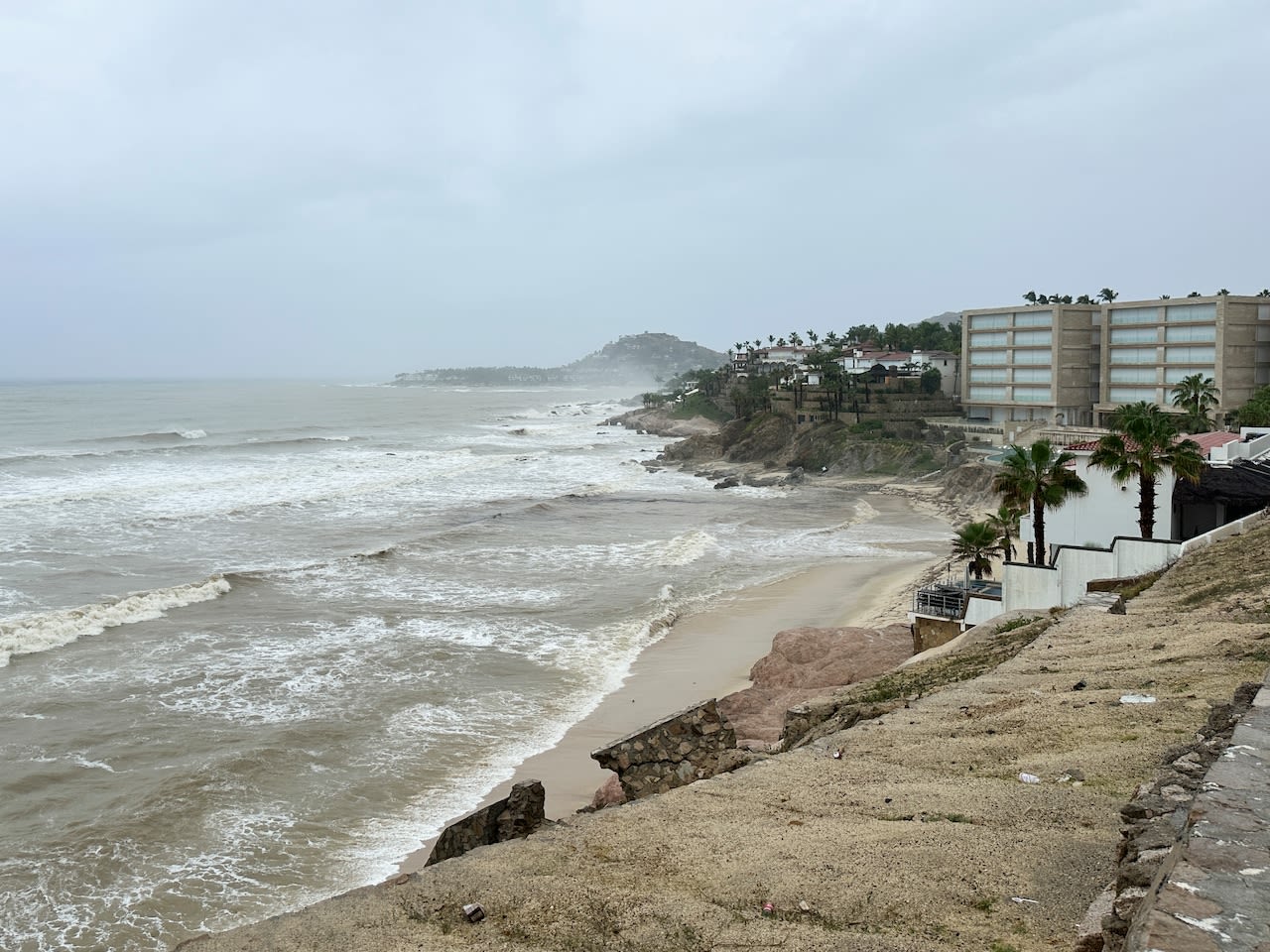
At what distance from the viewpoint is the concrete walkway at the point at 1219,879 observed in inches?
197

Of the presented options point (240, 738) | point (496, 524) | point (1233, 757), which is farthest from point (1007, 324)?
point (1233, 757)

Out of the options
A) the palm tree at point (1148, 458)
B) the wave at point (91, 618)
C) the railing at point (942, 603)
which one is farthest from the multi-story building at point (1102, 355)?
the wave at point (91, 618)

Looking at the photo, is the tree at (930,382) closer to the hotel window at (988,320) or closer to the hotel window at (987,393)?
the hotel window at (987,393)

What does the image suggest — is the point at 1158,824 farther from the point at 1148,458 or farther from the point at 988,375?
the point at 988,375

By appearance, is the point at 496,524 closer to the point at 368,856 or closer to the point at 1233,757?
the point at 368,856

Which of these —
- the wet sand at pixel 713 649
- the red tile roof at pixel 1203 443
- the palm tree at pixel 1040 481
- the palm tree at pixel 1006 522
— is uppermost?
the red tile roof at pixel 1203 443

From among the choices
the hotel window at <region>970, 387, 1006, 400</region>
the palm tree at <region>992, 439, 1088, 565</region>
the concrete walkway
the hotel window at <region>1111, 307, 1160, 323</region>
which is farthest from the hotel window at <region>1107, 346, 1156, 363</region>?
the concrete walkway

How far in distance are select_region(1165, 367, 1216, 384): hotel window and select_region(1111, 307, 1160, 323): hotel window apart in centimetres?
375

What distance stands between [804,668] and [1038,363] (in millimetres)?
60216

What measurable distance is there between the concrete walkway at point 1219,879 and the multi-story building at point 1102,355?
67.8 meters

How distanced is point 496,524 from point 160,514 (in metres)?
16.2

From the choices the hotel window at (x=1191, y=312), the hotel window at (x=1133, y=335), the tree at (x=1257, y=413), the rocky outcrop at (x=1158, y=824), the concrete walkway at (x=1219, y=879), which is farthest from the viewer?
the hotel window at (x=1133, y=335)

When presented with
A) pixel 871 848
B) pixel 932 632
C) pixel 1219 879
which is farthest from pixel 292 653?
pixel 1219 879

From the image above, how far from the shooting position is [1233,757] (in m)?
7.39
